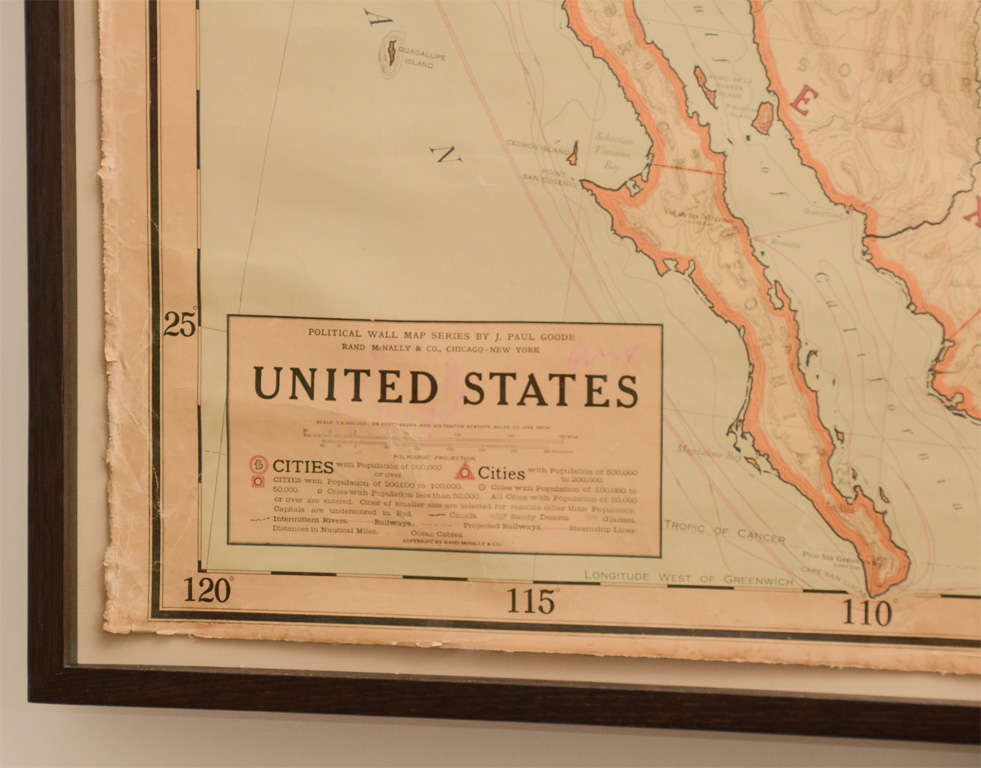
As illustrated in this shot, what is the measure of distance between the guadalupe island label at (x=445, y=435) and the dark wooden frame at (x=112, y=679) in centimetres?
13

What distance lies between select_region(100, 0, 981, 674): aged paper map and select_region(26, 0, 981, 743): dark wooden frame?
0.12ft

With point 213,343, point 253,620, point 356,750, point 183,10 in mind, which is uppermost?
point 183,10

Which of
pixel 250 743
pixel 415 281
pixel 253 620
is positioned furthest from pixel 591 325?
pixel 250 743

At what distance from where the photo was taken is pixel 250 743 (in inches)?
30.2

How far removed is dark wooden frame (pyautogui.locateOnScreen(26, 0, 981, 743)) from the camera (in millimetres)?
688

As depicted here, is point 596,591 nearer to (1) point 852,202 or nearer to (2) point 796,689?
(2) point 796,689

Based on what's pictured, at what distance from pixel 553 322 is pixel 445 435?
5.6 inches

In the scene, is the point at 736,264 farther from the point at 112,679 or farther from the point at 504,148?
the point at 112,679

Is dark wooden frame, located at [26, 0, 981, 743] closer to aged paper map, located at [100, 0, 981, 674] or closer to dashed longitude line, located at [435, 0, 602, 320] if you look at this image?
aged paper map, located at [100, 0, 981, 674]

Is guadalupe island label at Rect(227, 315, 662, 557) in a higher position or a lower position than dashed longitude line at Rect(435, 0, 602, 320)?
lower

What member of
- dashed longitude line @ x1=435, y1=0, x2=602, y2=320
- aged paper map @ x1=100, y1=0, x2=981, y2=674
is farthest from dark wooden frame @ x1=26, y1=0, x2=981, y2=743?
dashed longitude line @ x1=435, y1=0, x2=602, y2=320

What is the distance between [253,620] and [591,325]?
411mm

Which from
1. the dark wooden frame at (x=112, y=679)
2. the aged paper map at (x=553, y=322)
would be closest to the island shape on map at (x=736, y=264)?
the aged paper map at (x=553, y=322)

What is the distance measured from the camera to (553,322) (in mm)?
709
